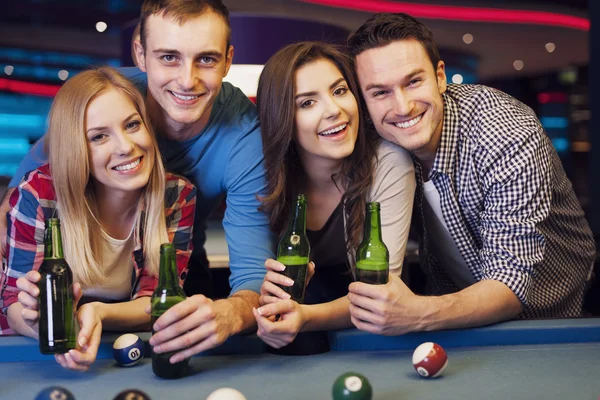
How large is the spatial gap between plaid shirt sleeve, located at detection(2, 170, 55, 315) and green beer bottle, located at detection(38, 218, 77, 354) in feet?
1.23

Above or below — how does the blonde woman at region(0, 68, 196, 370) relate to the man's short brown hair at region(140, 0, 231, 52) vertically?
below

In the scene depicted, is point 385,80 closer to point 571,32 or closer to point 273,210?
point 273,210

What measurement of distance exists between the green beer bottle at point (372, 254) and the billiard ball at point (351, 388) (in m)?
0.49

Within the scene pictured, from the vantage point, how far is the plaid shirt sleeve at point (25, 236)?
6.55 ft

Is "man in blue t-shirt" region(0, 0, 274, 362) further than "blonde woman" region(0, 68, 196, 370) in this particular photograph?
Yes

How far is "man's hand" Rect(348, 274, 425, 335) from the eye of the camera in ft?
5.63

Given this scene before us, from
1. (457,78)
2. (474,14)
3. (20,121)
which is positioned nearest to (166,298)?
(20,121)

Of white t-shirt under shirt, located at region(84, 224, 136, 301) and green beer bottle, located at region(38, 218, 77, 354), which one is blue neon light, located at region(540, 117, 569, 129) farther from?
green beer bottle, located at region(38, 218, 77, 354)

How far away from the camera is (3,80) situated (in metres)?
4.41

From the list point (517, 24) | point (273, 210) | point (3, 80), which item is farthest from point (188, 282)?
point (517, 24)

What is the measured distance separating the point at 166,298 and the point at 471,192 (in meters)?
0.99

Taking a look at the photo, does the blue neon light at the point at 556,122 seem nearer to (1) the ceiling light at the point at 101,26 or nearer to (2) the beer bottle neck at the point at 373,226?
(1) the ceiling light at the point at 101,26

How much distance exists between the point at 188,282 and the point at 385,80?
1187 millimetres

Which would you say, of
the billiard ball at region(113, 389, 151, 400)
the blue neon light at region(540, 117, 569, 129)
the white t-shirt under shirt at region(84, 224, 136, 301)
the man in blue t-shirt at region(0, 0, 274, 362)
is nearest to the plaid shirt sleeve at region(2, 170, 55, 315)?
the white t-shirt under shirt at region(84, 224, 136, 301)
